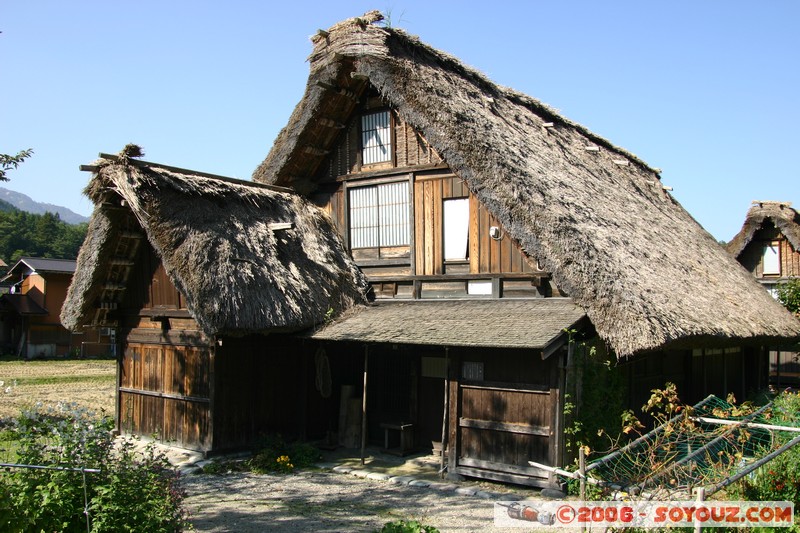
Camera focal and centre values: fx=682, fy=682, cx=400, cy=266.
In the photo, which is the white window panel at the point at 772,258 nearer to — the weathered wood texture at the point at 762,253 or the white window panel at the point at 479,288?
the weathered wood texture at the point at 762,253

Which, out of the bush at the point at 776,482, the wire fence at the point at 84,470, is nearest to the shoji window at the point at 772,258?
the bush at the point at 776,482

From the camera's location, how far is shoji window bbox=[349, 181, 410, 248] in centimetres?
1312

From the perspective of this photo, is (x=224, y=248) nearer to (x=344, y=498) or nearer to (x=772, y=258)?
(x=344, y=498)

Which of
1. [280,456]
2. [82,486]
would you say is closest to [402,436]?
[280,456]

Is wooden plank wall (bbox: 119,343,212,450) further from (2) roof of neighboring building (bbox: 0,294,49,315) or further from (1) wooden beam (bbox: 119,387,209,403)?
(2) roof of neighboring building (bbox: 0,294,49,315)

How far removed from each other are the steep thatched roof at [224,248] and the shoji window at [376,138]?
170 cm

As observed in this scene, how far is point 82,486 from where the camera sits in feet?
19.6

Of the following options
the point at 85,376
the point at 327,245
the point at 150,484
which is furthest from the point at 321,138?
the point at 85,376

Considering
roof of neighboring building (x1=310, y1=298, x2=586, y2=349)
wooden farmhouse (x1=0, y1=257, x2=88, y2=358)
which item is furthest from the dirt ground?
wooden farmhouse (x1=0, y1=257, x2=88, y2=358)

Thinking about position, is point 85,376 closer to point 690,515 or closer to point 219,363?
point 219,363

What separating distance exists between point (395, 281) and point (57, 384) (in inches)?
613

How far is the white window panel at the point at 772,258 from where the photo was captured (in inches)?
849

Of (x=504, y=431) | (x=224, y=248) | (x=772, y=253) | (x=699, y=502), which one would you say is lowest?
(x=504, y=431)

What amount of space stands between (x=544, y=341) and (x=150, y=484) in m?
5.11
